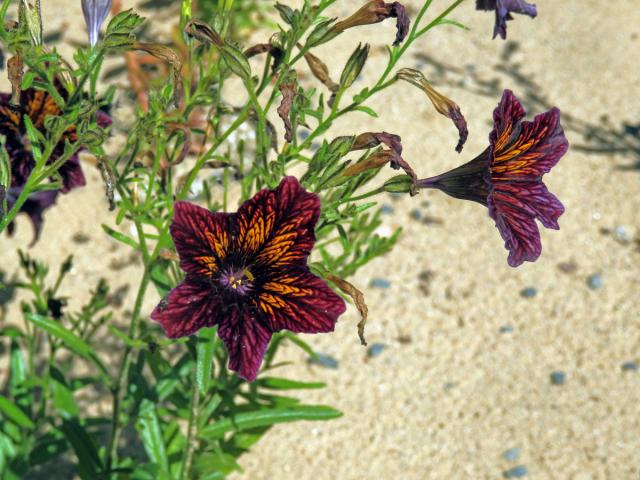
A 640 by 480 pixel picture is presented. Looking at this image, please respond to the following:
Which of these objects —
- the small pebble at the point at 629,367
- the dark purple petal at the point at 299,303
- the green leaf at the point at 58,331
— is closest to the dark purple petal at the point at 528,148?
Result: the dark purple petal at the point at 299,303

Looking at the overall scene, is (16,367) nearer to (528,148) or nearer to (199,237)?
(199,237)

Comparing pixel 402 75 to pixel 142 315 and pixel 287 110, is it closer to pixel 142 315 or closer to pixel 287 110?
pixel 287 110

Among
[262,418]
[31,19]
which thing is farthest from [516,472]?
[31,19]

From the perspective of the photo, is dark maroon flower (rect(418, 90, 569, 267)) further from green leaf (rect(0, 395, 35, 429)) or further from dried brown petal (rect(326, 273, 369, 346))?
green leaf (rect(0, 395, 35, 429))

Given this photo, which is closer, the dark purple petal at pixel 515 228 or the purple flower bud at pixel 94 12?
the dark purple petal at pixel 515 228

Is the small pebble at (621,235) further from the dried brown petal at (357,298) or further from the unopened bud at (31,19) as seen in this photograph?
the unopened bud at (31,19)

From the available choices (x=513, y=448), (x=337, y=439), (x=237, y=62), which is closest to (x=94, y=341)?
(x=337, y=439)
